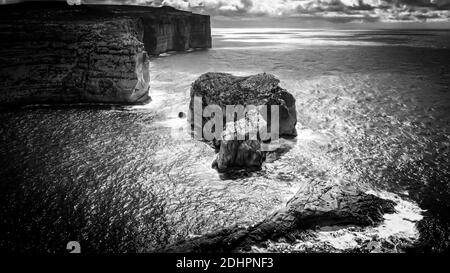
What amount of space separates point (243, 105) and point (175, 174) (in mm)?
13648

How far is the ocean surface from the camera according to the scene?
21922 mm

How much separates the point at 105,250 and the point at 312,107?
43.2 meters

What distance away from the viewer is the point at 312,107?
53.3m

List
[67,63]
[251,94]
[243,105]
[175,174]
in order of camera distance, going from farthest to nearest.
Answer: [67,63], [251,94], [243,105], [175,174]

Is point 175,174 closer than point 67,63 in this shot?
Yes

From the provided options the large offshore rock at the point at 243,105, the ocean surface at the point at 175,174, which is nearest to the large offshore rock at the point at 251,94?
the large offshore rock at the point at 243,105

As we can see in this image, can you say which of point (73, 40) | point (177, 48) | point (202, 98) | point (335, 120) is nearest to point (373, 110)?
point (335, 120)

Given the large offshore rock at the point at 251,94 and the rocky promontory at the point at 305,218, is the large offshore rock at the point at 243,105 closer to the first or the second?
the large offshore rock at the point at 251,94

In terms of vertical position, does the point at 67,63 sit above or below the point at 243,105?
above

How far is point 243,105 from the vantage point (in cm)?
3819

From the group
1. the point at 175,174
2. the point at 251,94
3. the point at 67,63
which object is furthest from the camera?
the point at 67,63

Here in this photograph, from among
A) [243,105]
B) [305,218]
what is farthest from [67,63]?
[305,218]

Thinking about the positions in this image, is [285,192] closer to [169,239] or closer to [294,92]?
[169,239]

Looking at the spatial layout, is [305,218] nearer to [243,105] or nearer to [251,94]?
[243,105]
